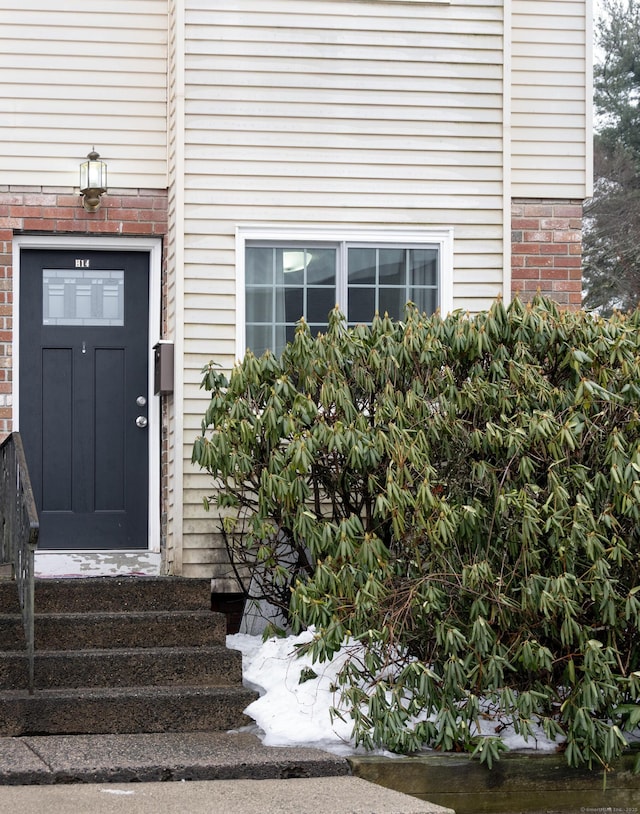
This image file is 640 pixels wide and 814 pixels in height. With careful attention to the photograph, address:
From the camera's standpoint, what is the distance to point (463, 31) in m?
7.68

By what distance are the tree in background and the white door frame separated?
45.5 feet

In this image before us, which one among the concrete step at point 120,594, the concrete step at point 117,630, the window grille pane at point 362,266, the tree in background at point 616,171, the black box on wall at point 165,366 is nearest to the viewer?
the concrete step at point 117,630

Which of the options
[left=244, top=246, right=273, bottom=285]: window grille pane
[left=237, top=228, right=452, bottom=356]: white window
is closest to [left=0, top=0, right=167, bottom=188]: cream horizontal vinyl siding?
[left=244, top=246, right=273, bottom=285]: window grille pane

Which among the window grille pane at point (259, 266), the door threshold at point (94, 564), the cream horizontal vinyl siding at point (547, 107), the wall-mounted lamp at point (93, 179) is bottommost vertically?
the door threshold at point (94, 564)

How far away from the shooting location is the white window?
7512mm

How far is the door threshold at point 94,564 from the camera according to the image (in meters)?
7.62

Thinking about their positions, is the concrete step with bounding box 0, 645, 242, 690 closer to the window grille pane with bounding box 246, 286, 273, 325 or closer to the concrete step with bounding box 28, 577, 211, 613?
the concrete step with bounding box 28, 577, 211, 613

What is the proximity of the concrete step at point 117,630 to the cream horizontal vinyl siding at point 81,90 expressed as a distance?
2.98 m

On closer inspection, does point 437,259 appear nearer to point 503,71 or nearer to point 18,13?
point 503,71

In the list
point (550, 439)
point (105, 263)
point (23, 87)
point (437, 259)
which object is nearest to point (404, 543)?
point (550, 439)

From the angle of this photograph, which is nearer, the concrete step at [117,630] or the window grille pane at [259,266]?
the concrete step at [117,630]

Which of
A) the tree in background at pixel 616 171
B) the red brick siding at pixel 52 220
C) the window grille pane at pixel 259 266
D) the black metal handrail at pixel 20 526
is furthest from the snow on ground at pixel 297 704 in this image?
the tree in background at pixel 616 171

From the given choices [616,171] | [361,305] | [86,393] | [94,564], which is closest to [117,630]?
[94,564]

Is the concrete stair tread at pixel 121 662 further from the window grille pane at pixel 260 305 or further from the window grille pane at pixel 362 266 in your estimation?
the window grille pane at pixel 362 266
